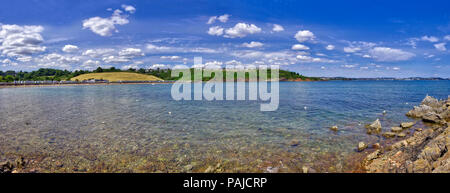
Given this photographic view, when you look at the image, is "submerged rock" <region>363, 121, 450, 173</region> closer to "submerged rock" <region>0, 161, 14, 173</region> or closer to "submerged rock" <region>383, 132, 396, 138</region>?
"submerged rock" <region>383, 132, 396, 138</region>

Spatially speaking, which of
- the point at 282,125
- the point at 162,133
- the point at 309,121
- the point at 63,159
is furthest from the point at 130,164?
the point at 309,121

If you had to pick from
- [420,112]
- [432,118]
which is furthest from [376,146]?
[420,112]

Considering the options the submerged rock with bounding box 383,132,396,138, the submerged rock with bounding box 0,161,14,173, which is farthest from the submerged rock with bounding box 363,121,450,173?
the submerged rock with bounding box 0,161,14,173

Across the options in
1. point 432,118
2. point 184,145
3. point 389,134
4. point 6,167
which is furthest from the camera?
point 432,118

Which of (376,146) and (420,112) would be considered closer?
(376,146)

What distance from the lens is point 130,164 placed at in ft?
32.9

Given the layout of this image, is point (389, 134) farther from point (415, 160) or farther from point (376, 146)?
point (415, 160)

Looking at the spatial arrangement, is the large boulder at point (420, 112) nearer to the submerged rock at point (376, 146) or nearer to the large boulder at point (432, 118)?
the large boulder at point (432, 118)

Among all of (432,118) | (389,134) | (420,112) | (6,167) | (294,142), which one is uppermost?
(420,112)

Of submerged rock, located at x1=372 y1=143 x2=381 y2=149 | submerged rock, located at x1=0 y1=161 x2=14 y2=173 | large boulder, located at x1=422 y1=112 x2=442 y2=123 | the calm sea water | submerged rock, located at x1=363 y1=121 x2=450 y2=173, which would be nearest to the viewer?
submerged rock, located at x1=363 y1=121 x2=450 y2=173
